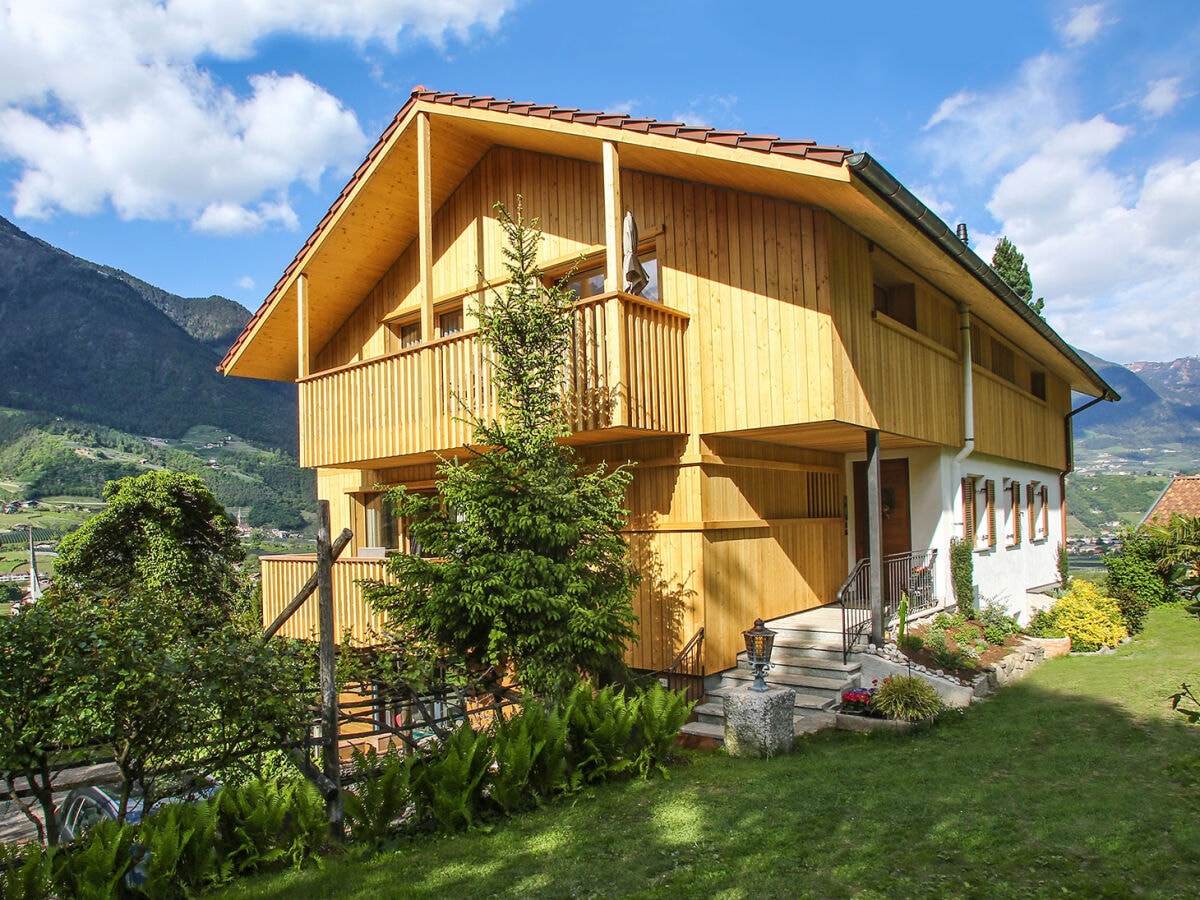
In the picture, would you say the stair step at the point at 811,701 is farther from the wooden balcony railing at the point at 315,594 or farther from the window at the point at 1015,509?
the window at the point at 1015,509

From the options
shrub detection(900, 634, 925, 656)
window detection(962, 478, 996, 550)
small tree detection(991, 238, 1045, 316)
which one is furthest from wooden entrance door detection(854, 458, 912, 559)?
small tree detection(991, 238, 1045, 316)

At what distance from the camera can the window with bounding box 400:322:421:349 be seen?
15.2 m

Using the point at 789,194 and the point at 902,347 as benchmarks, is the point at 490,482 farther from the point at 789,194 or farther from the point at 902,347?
the point at 902,347

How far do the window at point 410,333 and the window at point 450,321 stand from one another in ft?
2.62

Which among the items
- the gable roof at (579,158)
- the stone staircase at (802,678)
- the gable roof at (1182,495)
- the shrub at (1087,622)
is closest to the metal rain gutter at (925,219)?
the gable roof at (579,158)

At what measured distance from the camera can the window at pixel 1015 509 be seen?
17.9 m

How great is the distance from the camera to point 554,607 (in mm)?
8172

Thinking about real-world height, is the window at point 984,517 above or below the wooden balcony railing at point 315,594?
above

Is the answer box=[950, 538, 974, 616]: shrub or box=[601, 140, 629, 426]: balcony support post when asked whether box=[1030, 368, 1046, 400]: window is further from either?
box=[601, 140, 629, 426]: balcony support post

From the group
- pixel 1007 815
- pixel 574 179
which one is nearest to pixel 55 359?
pixel 574 179

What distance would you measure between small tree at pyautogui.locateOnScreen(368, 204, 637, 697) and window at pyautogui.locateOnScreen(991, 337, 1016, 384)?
1164 centimetres

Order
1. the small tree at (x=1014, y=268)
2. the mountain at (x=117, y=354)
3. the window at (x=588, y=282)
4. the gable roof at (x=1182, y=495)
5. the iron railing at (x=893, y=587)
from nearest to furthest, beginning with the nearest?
the iron railing at (x=893, y=587) → the window at (x=588, y=282) → the small tree at (x=1014, y=268) → the gable roof at (x=1182, y=495) → the mountain at (x=117, y=354)

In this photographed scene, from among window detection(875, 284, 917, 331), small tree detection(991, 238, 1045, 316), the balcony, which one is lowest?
the balcony

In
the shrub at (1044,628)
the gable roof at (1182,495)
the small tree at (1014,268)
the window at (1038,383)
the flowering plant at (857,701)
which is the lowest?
the shrub at (1044,628)
